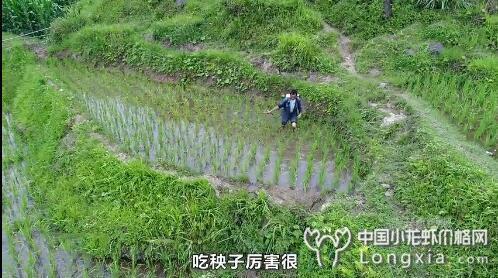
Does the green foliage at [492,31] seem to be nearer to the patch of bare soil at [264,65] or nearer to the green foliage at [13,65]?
A: the patch of bare soil at [264,65]

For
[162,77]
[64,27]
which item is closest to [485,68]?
[162,77]

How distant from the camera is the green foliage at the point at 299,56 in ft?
32.9

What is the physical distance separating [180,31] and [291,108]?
512 cm

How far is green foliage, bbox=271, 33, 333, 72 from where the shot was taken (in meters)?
10.0

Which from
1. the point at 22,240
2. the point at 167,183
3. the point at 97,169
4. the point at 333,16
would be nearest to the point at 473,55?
the point at 333,16

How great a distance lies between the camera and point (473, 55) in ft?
31.7

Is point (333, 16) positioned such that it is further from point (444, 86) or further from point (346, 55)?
point (444, 86)

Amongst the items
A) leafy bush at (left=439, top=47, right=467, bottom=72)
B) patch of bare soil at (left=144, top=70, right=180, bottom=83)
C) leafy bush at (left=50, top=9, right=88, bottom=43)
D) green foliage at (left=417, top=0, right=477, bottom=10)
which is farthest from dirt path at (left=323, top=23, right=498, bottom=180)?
leafy bush at (left=50, top=9, right=88, bottom=43)

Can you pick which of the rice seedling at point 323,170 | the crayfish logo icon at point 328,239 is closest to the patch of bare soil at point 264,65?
the rice seedling at point 323,170

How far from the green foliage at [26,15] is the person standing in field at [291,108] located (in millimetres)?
9740

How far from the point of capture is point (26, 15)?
13.8 m

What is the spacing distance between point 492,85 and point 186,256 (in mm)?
6858

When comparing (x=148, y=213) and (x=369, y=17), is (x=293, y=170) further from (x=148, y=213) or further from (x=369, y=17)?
(x=369, y=17)

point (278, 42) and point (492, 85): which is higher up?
point (278, 42)
